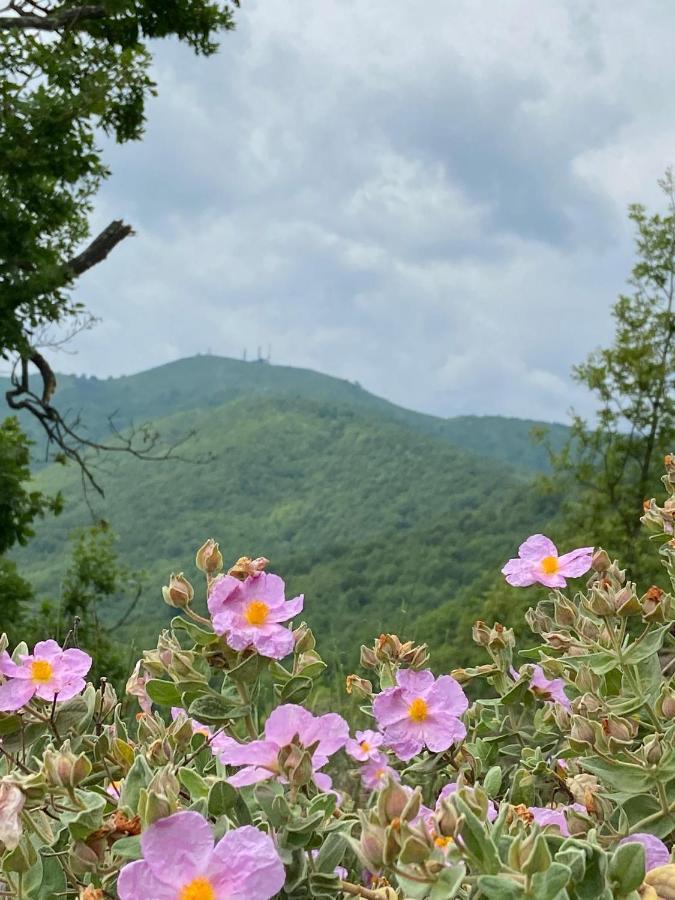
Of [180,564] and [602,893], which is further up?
[602,893]

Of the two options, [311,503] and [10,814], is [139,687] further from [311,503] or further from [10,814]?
[311,503]

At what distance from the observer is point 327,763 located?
1092 millimetres

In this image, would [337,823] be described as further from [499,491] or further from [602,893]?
[499,491]

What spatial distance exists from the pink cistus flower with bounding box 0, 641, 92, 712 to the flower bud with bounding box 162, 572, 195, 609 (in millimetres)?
136

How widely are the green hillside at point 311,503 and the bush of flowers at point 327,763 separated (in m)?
22.3

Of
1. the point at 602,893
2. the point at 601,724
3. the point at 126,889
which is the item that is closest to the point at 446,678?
the point at 601,724

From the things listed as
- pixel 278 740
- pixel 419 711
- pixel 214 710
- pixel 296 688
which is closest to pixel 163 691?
pixel 214 710

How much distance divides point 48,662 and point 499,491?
49332 mm

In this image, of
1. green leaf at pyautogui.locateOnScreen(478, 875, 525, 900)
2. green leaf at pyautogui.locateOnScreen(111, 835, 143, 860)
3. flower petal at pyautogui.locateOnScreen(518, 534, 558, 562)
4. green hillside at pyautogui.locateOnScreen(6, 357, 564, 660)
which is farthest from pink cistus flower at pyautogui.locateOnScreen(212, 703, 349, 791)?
green hillside at pyautogui.locateOnScreen(6, 357, 564, 660)

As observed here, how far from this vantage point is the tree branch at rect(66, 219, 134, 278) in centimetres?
738

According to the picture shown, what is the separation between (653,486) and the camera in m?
8.70

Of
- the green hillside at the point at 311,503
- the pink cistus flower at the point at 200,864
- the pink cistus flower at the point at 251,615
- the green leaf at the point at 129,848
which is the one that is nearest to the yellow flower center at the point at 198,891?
the pink cistus flower at the point at 200,864

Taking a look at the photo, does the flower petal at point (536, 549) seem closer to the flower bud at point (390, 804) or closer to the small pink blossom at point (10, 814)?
the flower bud at point (390, 804)

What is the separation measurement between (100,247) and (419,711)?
710 centimetres
